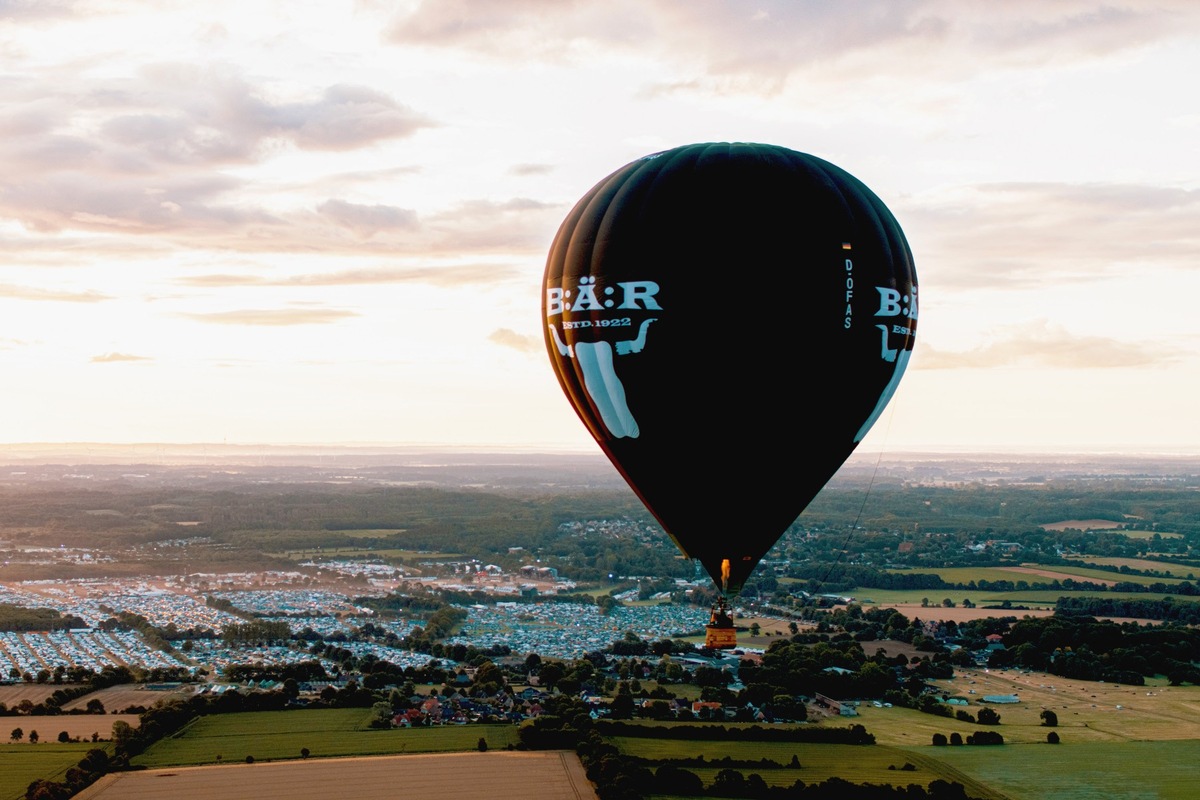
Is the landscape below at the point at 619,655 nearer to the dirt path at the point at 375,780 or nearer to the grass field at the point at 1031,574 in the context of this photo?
the dirt path at the point at 375,780

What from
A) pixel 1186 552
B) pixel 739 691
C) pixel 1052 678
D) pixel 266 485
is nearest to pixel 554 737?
pixel 739 691

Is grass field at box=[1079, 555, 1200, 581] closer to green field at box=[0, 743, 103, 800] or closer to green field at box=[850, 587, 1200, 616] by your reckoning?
green field at box=[850, 587, 1200, 616]

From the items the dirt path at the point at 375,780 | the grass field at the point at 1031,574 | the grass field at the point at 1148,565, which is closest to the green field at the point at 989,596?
the grass field at the point at 1031,574

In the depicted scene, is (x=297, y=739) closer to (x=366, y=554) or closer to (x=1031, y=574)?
(x=1031, y=574)

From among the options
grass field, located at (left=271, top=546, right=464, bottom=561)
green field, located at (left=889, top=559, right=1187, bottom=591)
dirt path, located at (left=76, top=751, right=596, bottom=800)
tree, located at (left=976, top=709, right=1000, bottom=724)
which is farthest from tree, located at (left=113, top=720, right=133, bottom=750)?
grass field, located at (left=271, top=546, right=464, bottom=561)

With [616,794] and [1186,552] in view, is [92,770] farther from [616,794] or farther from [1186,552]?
[1186,552]

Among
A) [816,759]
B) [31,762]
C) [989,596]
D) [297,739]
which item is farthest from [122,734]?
[989,596]
